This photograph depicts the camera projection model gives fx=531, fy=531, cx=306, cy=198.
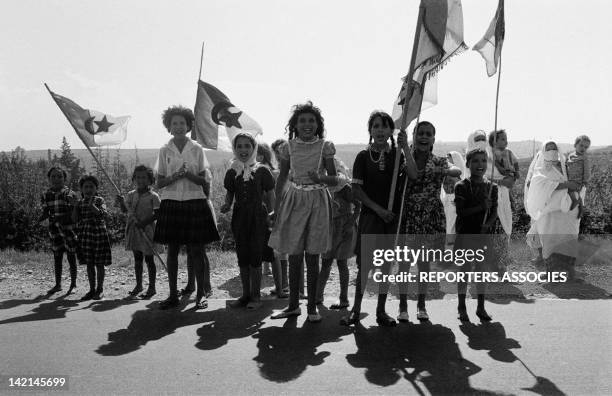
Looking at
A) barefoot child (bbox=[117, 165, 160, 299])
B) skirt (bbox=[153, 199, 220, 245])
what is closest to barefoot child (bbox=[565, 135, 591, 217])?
skirt (bbox=[153, 199, 220, 245])

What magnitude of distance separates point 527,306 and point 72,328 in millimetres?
4480

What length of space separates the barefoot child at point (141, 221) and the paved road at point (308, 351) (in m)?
0.92

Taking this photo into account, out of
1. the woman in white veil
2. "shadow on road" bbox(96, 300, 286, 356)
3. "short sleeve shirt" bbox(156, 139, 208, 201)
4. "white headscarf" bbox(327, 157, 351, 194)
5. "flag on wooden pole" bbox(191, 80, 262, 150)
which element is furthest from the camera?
"flag on wooden pole" bbox(191, 80, 262, 150)

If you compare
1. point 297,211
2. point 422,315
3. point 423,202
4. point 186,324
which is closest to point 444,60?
point 423,202

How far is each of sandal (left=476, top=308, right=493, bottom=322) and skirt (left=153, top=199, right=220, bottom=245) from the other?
287 cm

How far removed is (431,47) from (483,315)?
2585 mm

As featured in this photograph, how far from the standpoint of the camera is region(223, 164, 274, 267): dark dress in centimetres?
571

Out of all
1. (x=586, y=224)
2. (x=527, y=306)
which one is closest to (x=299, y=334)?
(x=527, y=306)

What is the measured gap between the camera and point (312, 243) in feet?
A: 16.8

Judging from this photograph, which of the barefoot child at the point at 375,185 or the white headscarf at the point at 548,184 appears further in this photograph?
the white headscarf at the point at 548,184

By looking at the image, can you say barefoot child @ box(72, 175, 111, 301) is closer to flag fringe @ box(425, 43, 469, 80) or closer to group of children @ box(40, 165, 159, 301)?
group of children @ box(40, 165, 159, 301)

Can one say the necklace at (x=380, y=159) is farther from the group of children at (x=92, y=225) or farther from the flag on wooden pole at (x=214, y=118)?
the flag on wooden pole at (x=214, y=118)

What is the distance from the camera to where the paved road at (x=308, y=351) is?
358cm

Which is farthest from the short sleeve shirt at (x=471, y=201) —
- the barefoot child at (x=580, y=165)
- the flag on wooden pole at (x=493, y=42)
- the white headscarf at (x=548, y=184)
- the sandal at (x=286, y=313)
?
the barefoot child at (x=580, y=165)
